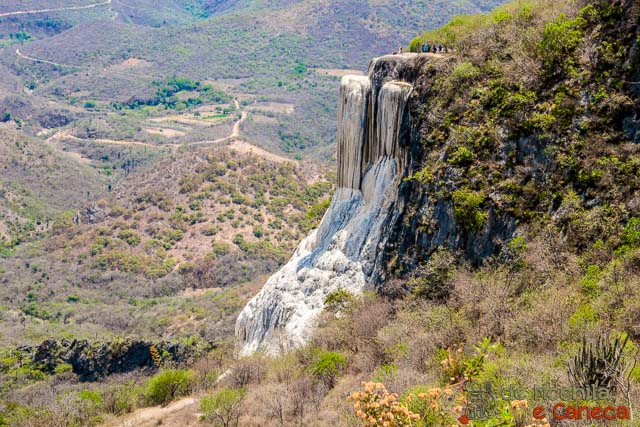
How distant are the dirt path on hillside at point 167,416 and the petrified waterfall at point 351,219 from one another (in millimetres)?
3729

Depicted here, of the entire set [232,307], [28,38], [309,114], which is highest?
[28,38]

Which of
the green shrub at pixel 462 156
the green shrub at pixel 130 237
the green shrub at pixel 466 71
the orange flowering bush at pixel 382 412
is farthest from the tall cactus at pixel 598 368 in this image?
the green shrub at pixel 130 237

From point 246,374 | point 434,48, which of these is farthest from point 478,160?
point 246,374

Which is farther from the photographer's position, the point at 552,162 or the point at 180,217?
the point at 180,217

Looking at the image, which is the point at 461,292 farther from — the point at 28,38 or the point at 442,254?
the point at 28,38

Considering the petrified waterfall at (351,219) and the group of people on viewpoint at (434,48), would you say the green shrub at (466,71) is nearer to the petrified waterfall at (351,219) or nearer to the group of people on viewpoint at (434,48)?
the petrified waterfall at (351,219)

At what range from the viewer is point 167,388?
16.7 m

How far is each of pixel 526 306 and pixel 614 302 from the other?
1.89 meters

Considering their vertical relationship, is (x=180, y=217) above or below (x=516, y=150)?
below

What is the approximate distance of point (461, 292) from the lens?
1357 centimetres

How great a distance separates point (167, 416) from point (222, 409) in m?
2.98

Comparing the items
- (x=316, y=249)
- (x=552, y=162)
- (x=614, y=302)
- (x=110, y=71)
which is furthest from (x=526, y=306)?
(x=110, y=71)

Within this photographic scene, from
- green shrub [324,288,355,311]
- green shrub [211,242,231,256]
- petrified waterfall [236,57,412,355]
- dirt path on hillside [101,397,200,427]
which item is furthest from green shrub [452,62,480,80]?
green shrub [211,242,231,256]

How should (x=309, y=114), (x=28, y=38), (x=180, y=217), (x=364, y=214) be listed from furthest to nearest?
(x=28, y=38) → (x=309, y=114) → (x=180, y=217) → (x=364, y=214)
